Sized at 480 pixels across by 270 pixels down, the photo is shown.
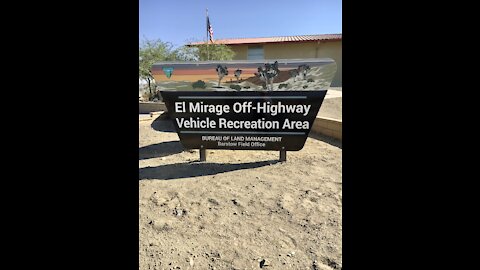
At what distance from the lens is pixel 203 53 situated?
17.2 m

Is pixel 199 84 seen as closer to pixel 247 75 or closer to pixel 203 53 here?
pixel 247 75

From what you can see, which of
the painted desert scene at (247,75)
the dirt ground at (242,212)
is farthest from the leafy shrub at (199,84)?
the dirt ground at (242,212)

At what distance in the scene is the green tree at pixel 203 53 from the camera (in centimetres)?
1680

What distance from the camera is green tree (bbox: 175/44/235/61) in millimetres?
16797

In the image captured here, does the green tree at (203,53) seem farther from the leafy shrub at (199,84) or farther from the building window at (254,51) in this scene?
the leafy shrub at (199,84)

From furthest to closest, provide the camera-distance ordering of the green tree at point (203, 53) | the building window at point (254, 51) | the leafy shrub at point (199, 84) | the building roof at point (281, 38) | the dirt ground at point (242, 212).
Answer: the building window at point (254, 51) < the building roof at point (281, 38) < the green tree at point (203, 53) < the leafy shrub at point (199, 84) < the dirt ground at point (242, 212)

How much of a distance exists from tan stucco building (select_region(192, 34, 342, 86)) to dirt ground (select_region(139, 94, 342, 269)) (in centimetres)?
1616

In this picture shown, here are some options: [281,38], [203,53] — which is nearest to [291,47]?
[281,38]

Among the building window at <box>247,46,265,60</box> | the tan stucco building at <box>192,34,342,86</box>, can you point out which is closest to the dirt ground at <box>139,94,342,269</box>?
the tan stucco building at <box>192,34,342,86</box>

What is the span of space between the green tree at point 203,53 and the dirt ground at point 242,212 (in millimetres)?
12732

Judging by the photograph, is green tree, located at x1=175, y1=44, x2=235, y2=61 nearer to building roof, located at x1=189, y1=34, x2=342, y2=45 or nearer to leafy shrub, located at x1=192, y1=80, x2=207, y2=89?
building roof, located at x1=189, y1=34, x2=342, y2=45
